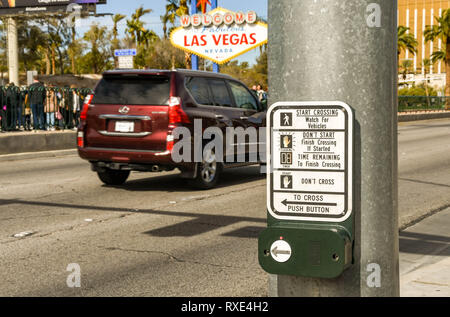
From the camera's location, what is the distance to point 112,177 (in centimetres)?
1115

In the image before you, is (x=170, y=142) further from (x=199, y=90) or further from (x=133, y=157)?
(x=199, y=90)

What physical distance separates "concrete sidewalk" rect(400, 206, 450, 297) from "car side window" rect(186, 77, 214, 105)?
4320 mm

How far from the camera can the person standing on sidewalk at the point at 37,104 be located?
59.8 ft

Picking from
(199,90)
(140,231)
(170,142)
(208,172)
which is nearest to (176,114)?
(170,142)

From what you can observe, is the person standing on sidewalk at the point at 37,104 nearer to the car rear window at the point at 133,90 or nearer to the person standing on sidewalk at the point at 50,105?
the person standing on sidewalk at the point at 50,105

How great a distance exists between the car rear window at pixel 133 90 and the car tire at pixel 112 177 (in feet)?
4.26

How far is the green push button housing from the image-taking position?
169 cm

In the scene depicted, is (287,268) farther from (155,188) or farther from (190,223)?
(155,188)

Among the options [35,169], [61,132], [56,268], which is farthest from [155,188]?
[61,132]

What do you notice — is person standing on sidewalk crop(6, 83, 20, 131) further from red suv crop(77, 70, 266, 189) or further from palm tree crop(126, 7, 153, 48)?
palm tree crop(126, 7, 153, 48)

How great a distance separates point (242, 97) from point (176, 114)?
2384 mm

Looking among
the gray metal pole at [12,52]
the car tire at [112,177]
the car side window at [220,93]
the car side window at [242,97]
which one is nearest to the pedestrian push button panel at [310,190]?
the car tire at [112,177]
